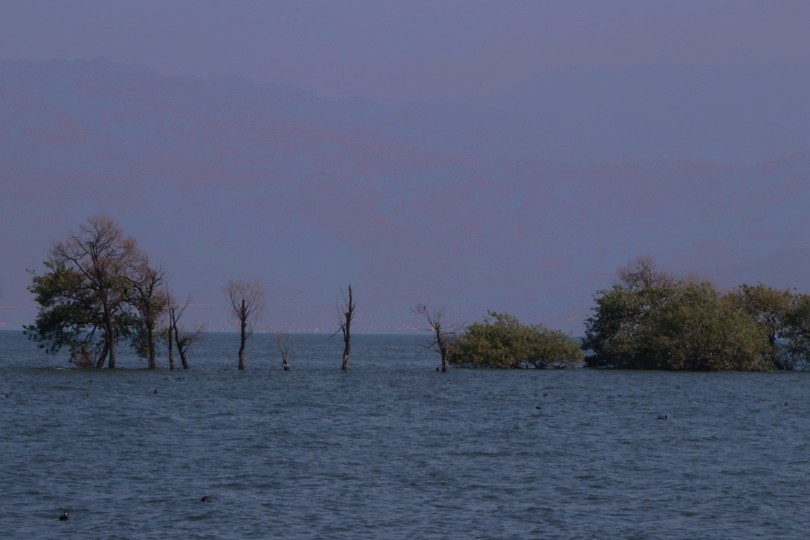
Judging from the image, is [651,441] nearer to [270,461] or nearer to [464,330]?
[270,461]

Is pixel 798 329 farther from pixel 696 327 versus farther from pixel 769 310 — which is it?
pixel 696 327

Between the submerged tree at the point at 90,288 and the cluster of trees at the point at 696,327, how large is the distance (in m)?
40.5

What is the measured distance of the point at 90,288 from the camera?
82.8m

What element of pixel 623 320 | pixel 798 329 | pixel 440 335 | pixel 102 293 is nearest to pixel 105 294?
pixel 102 293

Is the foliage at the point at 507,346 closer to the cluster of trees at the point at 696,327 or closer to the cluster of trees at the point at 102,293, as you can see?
the cluster of trees at the point at 696,327

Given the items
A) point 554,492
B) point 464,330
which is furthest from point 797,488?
point 464,330

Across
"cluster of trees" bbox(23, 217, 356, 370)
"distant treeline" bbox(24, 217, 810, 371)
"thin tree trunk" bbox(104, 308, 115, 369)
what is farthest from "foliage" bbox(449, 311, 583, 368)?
"thin tree trunk" bbox(104, 308, 115, 369)

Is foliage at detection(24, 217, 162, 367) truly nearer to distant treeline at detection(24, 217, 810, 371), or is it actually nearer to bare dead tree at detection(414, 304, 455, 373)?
distant treeline at detection(24, 217, 810, 371)

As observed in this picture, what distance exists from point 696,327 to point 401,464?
188 ft

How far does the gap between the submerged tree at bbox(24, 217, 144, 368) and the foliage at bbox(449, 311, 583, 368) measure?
28.8 meters

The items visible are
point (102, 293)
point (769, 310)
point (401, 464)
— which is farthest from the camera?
point (769, 310)

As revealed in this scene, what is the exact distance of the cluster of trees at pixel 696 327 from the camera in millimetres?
90750

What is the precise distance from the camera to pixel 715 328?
89.9 meters

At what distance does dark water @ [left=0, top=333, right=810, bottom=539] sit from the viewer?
28516 millimetres
